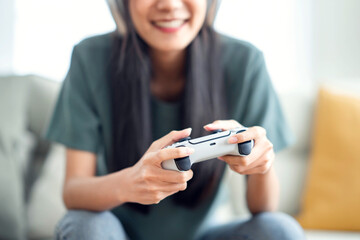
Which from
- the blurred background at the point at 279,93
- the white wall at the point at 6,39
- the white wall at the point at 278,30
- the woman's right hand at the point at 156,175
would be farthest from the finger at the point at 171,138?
the white wall at the point at 6,39

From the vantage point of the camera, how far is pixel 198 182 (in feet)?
2.70

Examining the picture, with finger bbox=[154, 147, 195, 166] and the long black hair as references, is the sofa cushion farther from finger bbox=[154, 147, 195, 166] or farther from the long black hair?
finger bbox=[154, 147, 195, 166]

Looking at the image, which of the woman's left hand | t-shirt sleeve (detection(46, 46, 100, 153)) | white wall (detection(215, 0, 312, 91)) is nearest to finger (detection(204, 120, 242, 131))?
the woman's left hand

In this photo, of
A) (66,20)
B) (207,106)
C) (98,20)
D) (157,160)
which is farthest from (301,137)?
(66,20)

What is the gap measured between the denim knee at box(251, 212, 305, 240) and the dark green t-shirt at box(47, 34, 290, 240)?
0.15 m

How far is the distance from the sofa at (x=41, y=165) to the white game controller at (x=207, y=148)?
0.54 meters

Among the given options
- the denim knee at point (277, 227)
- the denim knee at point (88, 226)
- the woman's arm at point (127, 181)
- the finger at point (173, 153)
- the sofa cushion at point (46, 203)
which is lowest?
the sofa cushion at point (46, 203)

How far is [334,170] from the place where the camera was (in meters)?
1.13

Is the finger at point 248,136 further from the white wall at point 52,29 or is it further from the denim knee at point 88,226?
the white wall at point 52,29

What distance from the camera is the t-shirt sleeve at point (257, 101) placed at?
0.84 m

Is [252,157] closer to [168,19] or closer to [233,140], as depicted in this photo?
[233,140]

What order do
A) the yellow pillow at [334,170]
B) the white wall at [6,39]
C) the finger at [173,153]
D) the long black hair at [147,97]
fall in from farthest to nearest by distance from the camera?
1. the white wall at [6,39]
2. the yellow pillow at [334,170]
3. the long black hair at [147,97]
4. the finger at [173,153]

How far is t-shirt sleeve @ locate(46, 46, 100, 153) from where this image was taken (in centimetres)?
85

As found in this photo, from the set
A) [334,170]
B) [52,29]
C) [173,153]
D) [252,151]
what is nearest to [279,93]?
[334,170]
